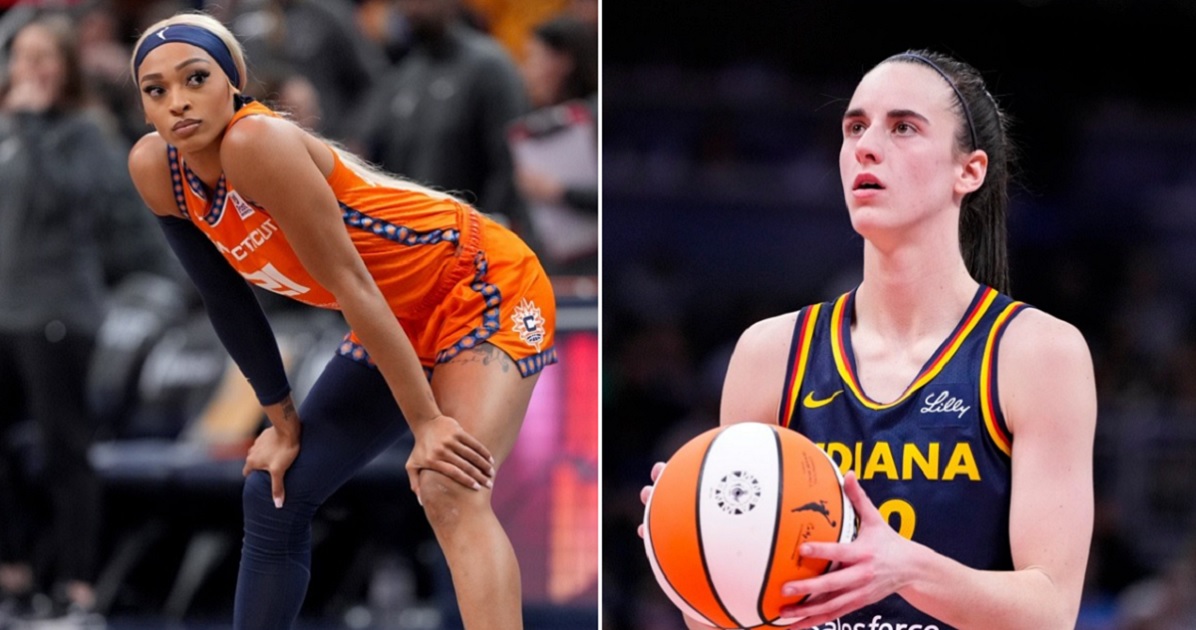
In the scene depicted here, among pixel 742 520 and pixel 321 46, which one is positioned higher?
pixel 321 46

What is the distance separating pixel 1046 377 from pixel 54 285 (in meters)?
4.89

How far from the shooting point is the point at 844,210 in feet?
35.0

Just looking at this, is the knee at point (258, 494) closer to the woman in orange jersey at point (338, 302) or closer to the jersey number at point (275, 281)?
the woman in orange jersey at point (338, 302)

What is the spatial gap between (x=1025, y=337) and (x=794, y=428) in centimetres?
41

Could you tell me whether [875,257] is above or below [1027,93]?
below

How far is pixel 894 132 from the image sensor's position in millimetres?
2344

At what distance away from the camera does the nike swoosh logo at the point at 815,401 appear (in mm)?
2402

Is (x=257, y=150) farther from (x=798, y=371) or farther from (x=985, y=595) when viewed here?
(x=985, y=595)

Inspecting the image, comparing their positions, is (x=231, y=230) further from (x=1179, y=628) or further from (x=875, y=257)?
(x=1179, y=628)

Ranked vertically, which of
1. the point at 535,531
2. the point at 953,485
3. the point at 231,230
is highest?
the point at 231,230

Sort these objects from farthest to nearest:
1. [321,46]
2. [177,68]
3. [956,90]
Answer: [321,46] → [177,68] → [956,90]

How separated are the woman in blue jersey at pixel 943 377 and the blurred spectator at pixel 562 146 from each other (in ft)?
13.3

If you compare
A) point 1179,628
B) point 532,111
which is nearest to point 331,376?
point 532,111

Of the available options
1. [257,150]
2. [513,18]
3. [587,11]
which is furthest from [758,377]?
[513,18]
